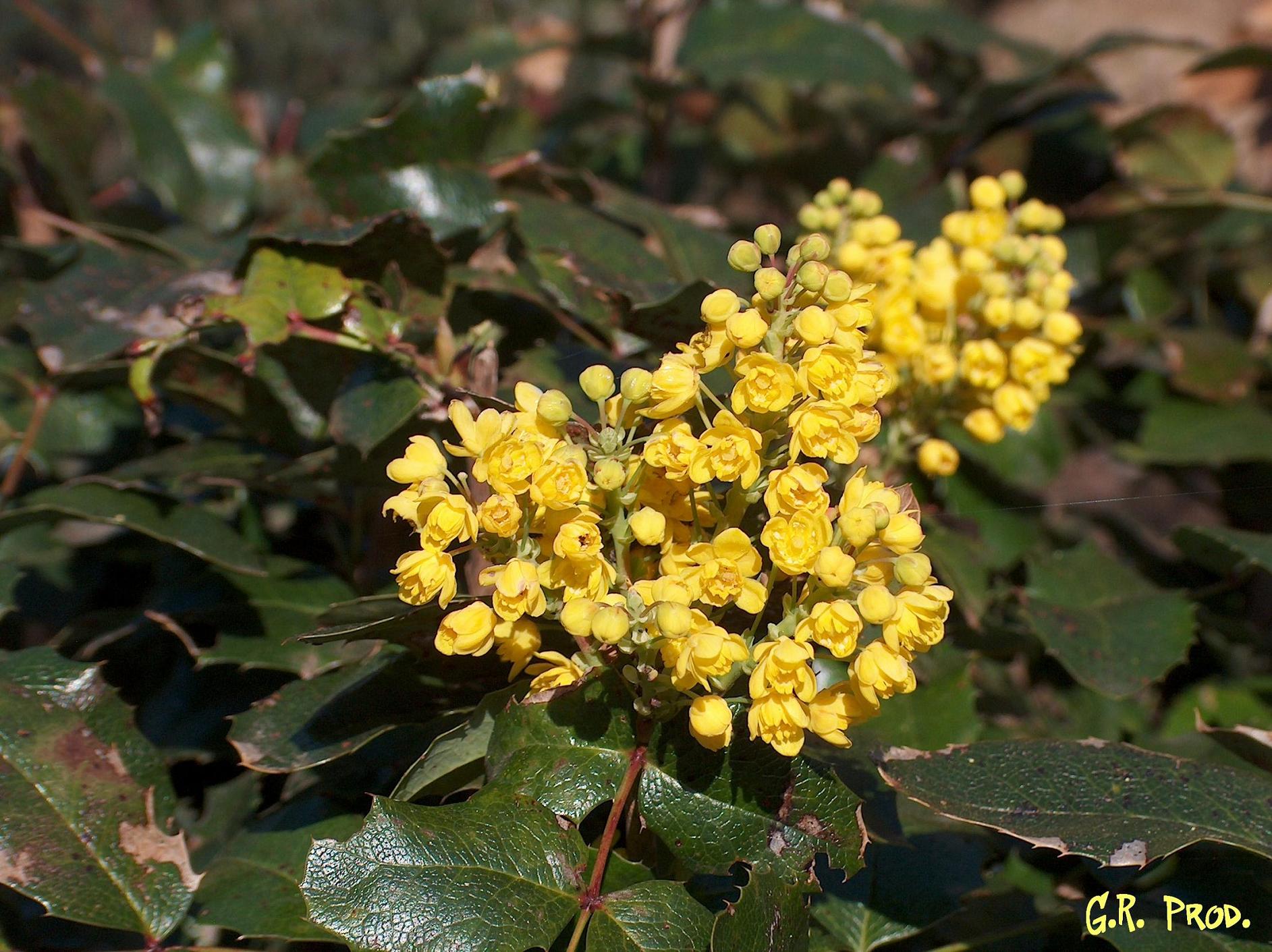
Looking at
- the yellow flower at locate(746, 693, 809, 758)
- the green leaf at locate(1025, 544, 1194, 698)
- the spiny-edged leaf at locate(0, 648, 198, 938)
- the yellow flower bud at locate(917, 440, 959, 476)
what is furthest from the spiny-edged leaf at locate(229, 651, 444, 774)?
the green leaf at locate(1025, 544, 1194, 698)

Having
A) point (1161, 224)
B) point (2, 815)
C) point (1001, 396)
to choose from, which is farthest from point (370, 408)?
point (1161, 224)

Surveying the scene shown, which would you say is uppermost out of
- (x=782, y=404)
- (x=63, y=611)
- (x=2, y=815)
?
(x=782, y=404)

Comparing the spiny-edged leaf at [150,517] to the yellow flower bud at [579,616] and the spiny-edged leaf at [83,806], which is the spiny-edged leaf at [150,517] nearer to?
the spiny-edged leaf at [83,806]

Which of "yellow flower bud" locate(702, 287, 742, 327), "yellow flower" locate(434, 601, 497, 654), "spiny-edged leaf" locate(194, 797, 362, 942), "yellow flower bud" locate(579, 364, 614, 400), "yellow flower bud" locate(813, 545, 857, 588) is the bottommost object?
"spiny-edged leaf" locate(194, 797, 362, 942)

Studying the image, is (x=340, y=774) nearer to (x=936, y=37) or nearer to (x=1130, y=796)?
(x=1130, y=796)

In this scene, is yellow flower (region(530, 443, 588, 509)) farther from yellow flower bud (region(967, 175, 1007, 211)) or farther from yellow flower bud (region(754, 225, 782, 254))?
Result: yellow flower bud (region(967, 175, 1007, 211))

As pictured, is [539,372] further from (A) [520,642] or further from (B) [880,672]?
(B) [880,672]
